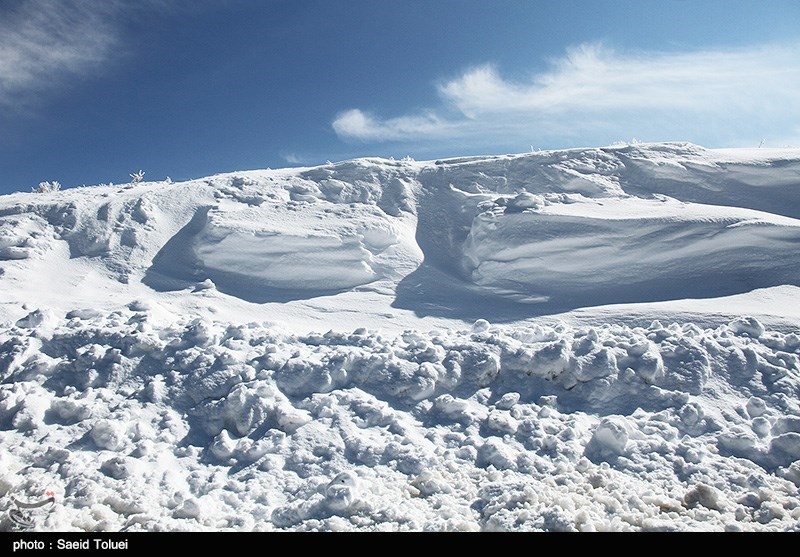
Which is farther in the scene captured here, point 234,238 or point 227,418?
point 234,238

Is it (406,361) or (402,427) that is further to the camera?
(406,361)

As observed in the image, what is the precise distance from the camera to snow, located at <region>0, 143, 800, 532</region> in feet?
15.5

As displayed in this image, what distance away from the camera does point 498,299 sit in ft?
29.9

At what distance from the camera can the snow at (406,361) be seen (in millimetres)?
4727

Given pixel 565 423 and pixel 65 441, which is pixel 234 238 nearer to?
pixel 65 441

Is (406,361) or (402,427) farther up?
(406,361)

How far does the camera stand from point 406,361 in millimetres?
6402

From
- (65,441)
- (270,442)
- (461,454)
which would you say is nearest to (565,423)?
(461,454)

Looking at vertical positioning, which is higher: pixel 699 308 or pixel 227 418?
pixel 699 308

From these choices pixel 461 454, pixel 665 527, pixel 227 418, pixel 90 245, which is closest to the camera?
pixel 665 527

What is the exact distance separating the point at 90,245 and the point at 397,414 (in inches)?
281

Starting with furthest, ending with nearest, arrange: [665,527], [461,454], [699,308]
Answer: [699,308], [461,454], [665,527]

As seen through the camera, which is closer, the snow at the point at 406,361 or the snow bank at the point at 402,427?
the snow bank at the point at 402,427

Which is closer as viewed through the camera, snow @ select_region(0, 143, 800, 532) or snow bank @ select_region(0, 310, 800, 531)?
snow bank @ select_region(0, 310, 800, 531)
